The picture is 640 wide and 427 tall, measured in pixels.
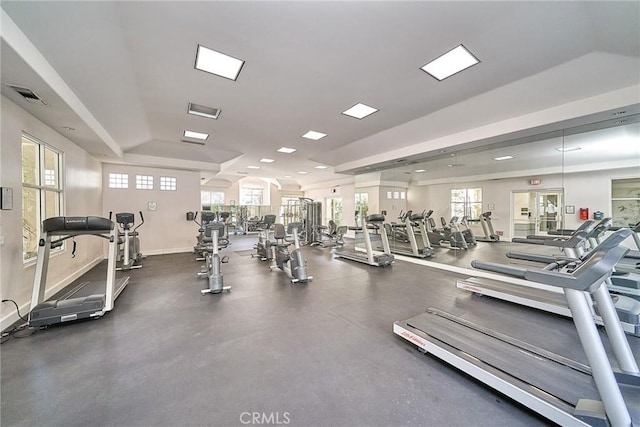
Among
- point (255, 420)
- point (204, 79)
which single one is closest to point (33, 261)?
point (204, 79)

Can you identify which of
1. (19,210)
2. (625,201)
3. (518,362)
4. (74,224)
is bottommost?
(518,362)

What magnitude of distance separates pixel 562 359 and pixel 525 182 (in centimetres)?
586

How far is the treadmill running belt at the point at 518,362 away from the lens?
1.65 m

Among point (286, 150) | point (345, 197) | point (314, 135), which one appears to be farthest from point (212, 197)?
point (314, 135)

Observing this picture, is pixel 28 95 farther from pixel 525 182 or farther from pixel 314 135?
pixel 525 182

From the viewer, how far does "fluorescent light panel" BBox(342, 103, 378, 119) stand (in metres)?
4.38

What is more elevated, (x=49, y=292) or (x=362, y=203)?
(x=362, y=203)

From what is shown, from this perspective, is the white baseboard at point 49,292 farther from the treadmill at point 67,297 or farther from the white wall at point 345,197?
the white wall at point 345,197

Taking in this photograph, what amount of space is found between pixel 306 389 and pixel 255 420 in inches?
16.2

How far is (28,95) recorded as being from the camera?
283 cm

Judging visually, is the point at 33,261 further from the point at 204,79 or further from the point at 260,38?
the point at 260,38

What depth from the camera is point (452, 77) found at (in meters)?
3.35

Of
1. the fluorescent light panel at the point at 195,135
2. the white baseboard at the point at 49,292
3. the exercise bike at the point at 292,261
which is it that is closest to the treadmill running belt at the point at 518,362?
the exercise bike at the point at 292,261

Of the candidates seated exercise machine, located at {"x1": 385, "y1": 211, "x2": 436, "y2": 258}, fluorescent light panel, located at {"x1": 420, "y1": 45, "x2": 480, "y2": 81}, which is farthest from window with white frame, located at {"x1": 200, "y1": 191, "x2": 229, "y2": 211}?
fluorescent light panel, located at {"x1": 420, "y1": 45, "x2": 480, "y2": 81}
